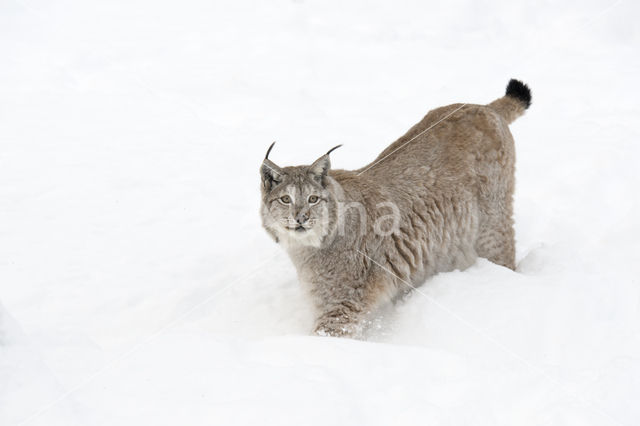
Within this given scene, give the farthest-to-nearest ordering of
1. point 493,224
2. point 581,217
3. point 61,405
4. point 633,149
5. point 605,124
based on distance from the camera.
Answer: point 605,124 → point 633,149 → point 581,217 → point 493,224 → point 61,405

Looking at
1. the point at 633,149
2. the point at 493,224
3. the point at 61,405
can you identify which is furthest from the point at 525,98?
the point at 61,405

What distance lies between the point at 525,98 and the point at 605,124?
9.92 ft

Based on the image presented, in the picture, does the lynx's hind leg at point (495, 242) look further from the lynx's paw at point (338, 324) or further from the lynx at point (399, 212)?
the lynx's paw at point (338, 324)

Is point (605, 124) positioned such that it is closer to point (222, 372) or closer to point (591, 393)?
point (591, 393)

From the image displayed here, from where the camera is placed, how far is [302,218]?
442cm

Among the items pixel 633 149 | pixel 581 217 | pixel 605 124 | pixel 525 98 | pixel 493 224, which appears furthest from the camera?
pixel 605 124

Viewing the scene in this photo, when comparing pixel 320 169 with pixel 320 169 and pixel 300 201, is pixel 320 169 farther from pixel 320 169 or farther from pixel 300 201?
pixel 300 201

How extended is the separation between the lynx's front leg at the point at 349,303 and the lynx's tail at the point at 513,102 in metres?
2.19

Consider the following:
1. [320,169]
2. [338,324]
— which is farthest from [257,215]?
[338,324]

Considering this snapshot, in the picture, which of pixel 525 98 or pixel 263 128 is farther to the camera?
pixel 263 128

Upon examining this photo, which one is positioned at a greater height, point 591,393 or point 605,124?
point 605,124

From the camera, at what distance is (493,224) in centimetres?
537

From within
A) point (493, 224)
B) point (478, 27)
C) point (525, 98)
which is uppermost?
point (478, 27)

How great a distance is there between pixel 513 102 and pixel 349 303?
8.76 feet
